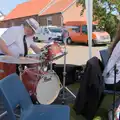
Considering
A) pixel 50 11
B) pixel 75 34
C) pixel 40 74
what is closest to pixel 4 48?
pixel 40 74

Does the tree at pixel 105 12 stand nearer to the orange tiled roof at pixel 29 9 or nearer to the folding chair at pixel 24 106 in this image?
the orange tiled roof at pixel 29 9

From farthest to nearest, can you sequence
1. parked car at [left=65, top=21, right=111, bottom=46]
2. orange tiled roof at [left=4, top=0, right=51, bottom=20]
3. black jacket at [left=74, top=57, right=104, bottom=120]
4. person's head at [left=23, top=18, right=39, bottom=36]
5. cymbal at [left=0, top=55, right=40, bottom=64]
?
1. orange tiled roof at [left=4, top=0, right=51, bottom=20]
2. parked car at [left=65, top=21, right=111, bottom=46]
3. person's head at [left=23, top=18, right=39, bottom=36]
4. cymbal at [left=0, top=55, right=40, bottom=64]
5. black jacket at [left=74, top=57, right=104, bottom=120]

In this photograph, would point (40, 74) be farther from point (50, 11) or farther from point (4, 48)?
point (50, 11)

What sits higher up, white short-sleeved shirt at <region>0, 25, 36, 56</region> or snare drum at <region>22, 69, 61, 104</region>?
white short-sleeved shirt at <region>0, 25, 36, 56</region>

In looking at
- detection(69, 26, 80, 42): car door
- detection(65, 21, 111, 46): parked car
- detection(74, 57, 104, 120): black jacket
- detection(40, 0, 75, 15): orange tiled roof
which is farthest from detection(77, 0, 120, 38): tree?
detection(74, 57, 104, 120): black jacket

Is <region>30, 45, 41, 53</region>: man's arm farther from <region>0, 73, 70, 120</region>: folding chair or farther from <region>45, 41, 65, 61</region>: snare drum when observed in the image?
<region>0, 73, 70, 120</region>: folding chair

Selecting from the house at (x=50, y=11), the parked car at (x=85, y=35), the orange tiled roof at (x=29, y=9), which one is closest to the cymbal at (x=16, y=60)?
the parked car at (x=85, y=35)

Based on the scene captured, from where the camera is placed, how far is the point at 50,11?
28.9 metres

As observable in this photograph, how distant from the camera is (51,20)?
28109mm

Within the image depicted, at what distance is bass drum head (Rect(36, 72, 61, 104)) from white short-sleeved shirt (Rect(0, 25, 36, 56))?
471mm

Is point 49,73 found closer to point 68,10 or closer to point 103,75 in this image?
point 103,75

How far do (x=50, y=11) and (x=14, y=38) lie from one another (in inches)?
1031

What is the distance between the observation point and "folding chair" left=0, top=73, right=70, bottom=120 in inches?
77.8

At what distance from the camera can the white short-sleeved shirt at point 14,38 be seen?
3.27 meters
